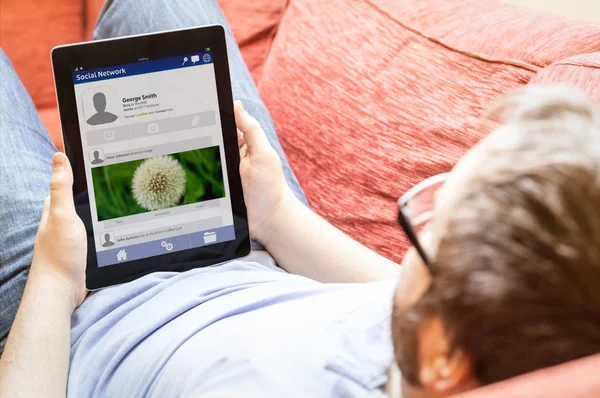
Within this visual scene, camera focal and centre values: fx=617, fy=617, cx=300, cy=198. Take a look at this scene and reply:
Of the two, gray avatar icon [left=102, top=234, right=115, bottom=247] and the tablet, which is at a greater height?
the tablet

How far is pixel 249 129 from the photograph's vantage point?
881 mm

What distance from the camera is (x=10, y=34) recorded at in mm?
1194

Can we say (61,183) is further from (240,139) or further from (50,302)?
(240,139)

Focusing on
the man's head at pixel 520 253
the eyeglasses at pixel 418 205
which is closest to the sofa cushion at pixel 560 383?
the man's head at pixel 520 253

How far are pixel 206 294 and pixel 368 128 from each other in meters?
0.38

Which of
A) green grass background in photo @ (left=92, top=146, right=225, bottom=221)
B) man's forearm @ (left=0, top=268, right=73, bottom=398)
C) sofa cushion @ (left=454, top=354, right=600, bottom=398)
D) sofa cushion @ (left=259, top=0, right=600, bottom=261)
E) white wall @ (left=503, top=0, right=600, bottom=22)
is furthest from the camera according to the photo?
white wall @ (left=503, top=0, right=600, bottom=22)

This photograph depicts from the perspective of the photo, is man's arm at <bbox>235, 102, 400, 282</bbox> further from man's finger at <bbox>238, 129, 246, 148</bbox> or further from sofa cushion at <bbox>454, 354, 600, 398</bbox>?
sofa cushion at <bbox>454, 354, 600, 398</bbox>

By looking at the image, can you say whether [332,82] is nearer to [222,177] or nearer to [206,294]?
[222,177]

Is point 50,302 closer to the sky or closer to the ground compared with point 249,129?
closer to the ground

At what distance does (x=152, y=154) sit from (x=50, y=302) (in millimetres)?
229

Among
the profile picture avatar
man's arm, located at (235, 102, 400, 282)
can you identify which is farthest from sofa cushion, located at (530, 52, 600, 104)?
the profile picture avatar

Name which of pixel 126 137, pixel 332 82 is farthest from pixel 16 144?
pixel 332 82

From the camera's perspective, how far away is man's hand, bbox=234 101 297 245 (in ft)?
2.90

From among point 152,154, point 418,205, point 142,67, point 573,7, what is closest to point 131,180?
point 152,154
